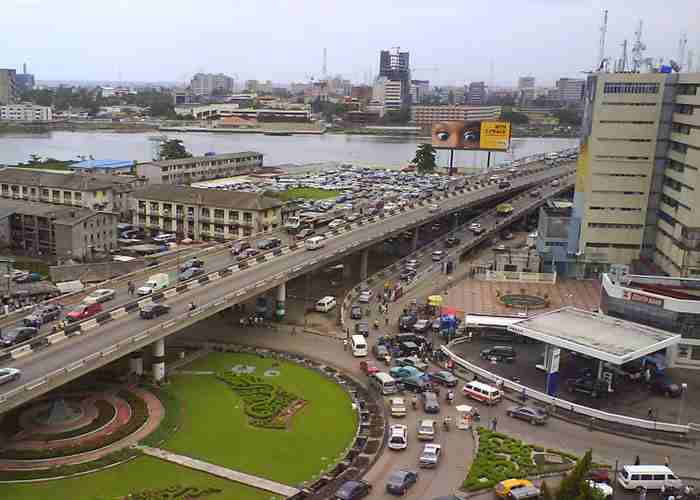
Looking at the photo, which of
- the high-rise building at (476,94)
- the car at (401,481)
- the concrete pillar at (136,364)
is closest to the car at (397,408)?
the car at (401,481)

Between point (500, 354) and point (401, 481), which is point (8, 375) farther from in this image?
point (500, 354)

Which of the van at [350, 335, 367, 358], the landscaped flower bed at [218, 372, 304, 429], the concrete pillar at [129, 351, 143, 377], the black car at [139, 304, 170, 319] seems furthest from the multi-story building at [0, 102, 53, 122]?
the landscaped flower bed at [218, 372, 304, 429]

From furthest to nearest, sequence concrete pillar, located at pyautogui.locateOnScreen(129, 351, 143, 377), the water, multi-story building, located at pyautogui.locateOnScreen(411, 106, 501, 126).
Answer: multi-story building, located at pyautogui.locateOnScreen(411, 106, 501, 126), the water, concrete pillar, located at pyautogui.locateOnScreen(129, 351, 143, 377)

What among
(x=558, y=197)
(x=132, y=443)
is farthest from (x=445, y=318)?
(x=558, y=197)

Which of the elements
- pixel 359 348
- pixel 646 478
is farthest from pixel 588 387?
pixel 359 348

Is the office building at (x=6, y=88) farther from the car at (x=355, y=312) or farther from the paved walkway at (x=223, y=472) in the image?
the paved walkway at (x=223, y=472)

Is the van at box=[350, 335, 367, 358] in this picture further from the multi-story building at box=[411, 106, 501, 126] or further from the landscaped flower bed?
the multi-story building at box=[411, 106, 501, 126]
